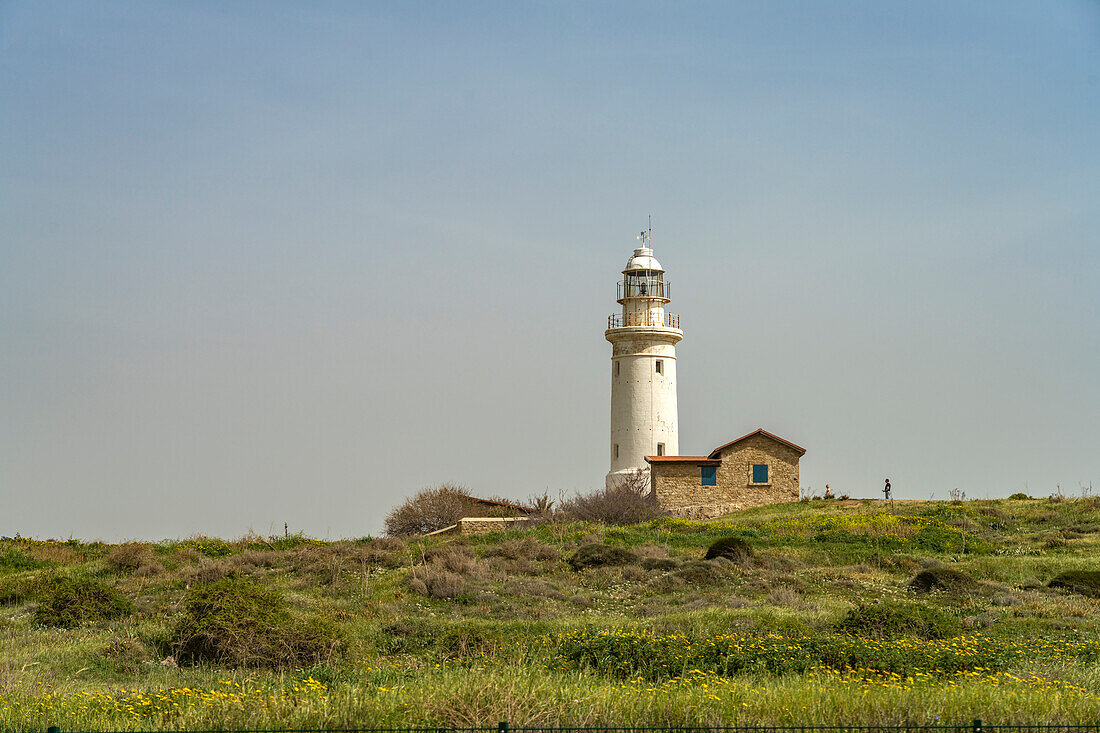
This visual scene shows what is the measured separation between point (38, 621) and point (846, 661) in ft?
45.5

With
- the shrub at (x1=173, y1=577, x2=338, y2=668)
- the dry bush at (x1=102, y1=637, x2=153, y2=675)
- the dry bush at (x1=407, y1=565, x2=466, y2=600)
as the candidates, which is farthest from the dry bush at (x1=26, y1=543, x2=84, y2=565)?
the shrub at (x1=173, y1=577, x2=338, y2=668)

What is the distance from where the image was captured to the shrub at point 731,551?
85.7 ft

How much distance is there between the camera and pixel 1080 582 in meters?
23.1

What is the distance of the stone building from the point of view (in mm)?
42344

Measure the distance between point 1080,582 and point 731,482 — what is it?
20.0 m

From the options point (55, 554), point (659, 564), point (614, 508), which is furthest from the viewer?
point (614, 508)

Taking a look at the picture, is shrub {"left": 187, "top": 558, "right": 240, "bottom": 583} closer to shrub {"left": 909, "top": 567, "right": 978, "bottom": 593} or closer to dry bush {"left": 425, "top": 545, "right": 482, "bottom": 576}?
dry bush {"left": 425, "top": 545, "right": 482, "bottom": 576}

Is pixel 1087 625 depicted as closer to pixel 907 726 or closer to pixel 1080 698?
pixel 1080 698

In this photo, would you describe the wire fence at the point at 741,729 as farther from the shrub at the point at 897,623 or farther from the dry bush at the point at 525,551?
the dry bush at the point at 525,551

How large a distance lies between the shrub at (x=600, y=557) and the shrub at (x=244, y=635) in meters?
10.9

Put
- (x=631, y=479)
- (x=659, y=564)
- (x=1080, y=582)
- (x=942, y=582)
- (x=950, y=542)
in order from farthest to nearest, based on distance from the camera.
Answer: (x=631, y=479) → (x=950, y=542) → (x=659, y=564) → (x=942, y=582) → (x=1080, y=582)

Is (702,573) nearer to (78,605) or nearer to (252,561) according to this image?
(252,561)

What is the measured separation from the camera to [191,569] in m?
25.3

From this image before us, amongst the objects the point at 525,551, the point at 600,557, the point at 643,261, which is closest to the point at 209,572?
the point at 525,551
